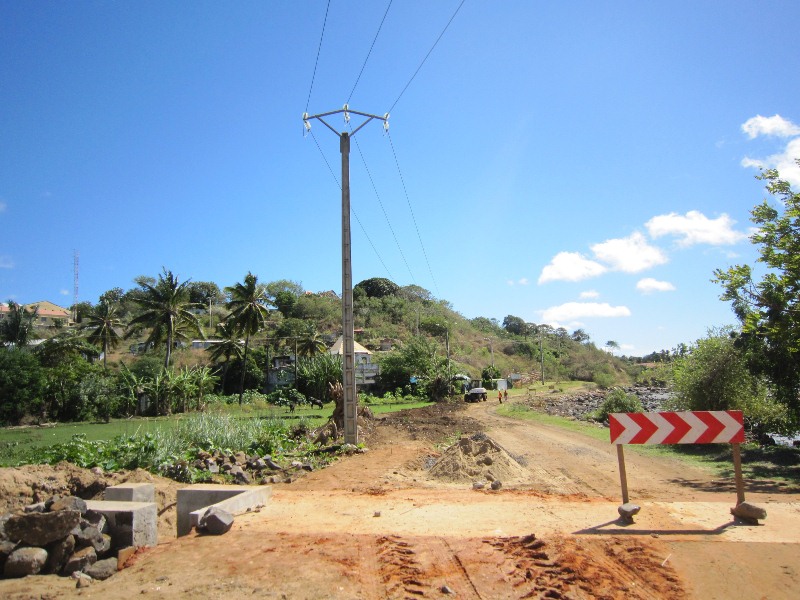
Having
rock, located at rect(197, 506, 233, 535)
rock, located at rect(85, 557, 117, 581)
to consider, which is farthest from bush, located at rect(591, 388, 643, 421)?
rock, located at rect(85, 557, 117, 581)

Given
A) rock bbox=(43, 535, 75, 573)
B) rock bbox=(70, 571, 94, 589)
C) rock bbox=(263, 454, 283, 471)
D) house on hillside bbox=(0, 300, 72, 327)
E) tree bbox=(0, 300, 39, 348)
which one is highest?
house on hillside bbox=(0, 300, 72, 327)

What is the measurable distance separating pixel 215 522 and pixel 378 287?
109 meters

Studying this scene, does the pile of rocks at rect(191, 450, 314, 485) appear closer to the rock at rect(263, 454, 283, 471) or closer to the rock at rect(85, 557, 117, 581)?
the rock at rect(263, 454, 283, 471)

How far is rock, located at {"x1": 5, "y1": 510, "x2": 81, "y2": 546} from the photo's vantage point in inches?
243

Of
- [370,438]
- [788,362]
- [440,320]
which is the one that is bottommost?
[370,438]

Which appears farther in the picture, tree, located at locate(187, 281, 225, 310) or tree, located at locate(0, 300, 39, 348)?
tree, located at locate(187, 281, 225, 310)

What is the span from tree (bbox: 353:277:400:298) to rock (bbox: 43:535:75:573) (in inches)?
4224

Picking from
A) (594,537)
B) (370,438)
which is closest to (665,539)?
(594,537)

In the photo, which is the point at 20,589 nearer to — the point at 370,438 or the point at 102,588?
the point at 102,588

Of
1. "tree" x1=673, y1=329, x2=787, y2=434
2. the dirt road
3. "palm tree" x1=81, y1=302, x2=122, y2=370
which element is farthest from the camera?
"palm tree" x1=81, y1=302, x2=122, y2=370

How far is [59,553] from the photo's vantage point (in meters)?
6.16

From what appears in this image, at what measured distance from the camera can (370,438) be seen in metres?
19.7

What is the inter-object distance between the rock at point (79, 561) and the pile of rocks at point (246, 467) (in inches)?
231

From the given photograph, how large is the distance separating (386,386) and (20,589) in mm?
49118
